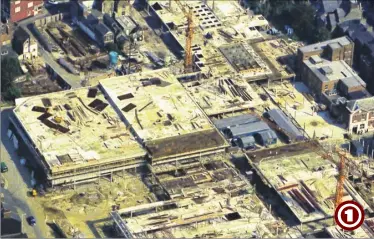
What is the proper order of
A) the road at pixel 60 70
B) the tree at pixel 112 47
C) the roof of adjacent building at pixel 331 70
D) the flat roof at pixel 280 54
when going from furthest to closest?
1. the tree at pixel 112 47
2. the flat roof at pixel 280 54
3. the road at pixel 60 70
4. the roof of adjacent building at pixel 331 70

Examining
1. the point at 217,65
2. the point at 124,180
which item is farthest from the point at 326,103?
the point at 124,180

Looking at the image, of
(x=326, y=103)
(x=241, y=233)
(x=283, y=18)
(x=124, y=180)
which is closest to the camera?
(x=241, y=233)

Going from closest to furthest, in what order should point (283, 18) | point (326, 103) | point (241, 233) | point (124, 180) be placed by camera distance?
point (241, 233) → point (124, 180) → point (326, 103) → point (283, 18)

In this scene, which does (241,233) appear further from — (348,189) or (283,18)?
(283,18)

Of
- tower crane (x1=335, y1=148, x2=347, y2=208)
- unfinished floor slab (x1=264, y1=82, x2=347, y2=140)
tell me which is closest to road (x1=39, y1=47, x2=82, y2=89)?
unfinished floor slab (x1=264, y1=82, x2=347, y2=140)

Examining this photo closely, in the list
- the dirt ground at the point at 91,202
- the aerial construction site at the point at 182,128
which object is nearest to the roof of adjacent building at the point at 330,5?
the aerial construction site at the point at 182,128

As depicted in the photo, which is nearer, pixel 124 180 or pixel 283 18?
pixel 124 180

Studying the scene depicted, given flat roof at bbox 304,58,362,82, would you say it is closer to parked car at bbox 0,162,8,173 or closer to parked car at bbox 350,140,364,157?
parked car at bbox 350,140,364,157

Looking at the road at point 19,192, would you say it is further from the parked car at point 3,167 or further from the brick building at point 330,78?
the brick building at point 330,78
